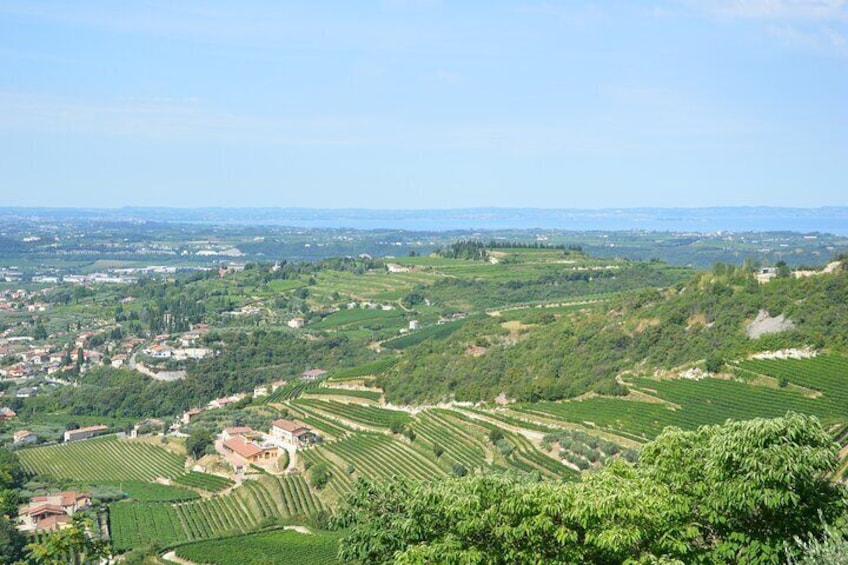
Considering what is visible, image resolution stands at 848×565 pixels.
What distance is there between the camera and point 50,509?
125 feet

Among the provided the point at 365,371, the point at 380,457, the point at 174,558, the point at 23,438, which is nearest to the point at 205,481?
the point at 380,457

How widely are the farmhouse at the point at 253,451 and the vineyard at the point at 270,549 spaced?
13.3 m

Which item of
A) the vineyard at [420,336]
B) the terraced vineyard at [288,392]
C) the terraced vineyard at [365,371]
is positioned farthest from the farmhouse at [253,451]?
the vineyard at [420,336]

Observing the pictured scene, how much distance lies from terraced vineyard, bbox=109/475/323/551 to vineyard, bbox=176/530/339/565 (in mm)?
2938

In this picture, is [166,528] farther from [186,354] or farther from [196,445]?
[186,354]

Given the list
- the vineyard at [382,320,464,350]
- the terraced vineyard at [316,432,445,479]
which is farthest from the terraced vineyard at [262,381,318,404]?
the terraced vineyard at [316,432,445,479]

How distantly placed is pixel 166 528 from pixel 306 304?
67.8 m

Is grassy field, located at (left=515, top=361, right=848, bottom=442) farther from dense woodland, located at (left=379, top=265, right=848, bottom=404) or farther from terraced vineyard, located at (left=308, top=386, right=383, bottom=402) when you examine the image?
terraced vineyard, located at (left=308, top=386, right=383, bottom=402)

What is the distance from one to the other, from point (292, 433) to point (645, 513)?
35651 millimetres

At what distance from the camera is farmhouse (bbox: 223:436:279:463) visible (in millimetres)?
45812

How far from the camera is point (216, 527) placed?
122ft

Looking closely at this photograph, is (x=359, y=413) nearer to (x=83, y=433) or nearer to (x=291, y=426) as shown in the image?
(x=291, y=426)

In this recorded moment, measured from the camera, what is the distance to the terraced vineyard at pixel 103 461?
48.6 metres

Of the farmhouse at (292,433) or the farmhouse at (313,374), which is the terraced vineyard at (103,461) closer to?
the farmhouse at (292,433)
